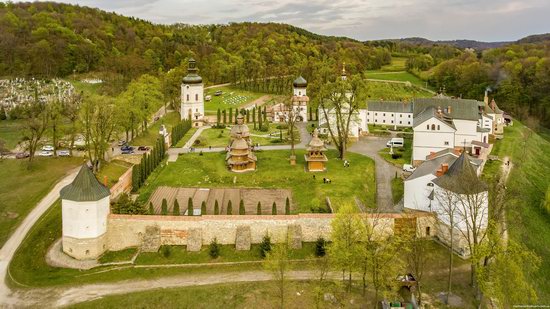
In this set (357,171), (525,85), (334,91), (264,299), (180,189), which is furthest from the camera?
(525,85)

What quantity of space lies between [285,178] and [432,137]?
47.1ft

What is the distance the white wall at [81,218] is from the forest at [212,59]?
41.1 metres

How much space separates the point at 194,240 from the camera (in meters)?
30.0

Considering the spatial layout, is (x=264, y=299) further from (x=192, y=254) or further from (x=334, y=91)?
(x=334, y=91)

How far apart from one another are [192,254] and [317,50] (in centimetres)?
9250

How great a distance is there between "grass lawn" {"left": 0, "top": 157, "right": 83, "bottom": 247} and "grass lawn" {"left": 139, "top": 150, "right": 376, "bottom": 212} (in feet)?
→ 27.1

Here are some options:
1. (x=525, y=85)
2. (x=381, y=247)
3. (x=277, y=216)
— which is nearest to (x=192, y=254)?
(x=277, y=216)

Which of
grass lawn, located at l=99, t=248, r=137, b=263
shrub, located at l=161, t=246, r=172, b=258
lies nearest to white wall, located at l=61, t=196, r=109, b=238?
grass lawn, located at l=99, t=248, r=137, b=263

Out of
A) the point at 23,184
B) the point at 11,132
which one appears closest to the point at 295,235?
the point at 23,184

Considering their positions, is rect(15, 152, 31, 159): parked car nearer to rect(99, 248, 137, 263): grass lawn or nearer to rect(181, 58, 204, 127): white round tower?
rect(99, 248, 137, 263): grass lawn

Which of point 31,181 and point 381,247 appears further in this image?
point 31,181

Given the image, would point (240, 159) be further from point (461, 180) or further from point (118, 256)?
point (461, 180)

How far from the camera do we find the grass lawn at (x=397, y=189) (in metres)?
36.9

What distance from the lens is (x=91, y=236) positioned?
29.0 m
